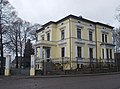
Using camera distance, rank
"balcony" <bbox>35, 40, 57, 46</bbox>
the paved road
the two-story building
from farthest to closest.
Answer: "balcony" <bbox>35, 40, 57, 46</bbox> < the two-story building < the paved road

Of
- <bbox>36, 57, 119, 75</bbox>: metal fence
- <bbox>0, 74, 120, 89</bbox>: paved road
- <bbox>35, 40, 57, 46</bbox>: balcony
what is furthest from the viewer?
<bbox>35, 40, 57, 46</bbox>: balcony

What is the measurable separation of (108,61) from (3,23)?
23448 millimetres

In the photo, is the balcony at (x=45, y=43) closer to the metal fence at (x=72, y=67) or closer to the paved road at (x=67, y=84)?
the metal fence at (x=72, y=67)

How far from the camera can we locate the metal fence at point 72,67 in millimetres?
33188

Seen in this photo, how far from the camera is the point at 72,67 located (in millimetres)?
39656

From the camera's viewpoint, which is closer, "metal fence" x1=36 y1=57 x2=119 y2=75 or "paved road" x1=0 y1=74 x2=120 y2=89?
"paved road" x1=0 y1=74 x2=120 y2=89

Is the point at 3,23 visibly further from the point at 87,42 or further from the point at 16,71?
the point at 87,42

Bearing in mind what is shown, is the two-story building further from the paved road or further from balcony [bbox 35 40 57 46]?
the paved road

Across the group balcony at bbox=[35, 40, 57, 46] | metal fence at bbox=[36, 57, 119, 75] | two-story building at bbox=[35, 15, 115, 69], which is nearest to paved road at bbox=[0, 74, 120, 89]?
metal fence at bbox=[36, 57, 119, 75]

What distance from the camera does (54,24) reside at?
150 feet

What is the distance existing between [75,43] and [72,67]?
5043mm

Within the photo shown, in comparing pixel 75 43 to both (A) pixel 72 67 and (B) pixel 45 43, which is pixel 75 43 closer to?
(A) pixel 72 67

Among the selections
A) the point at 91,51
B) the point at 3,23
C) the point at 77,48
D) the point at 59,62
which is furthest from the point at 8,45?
the point at 91,51

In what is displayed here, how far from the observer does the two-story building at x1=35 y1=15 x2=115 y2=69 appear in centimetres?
4116
